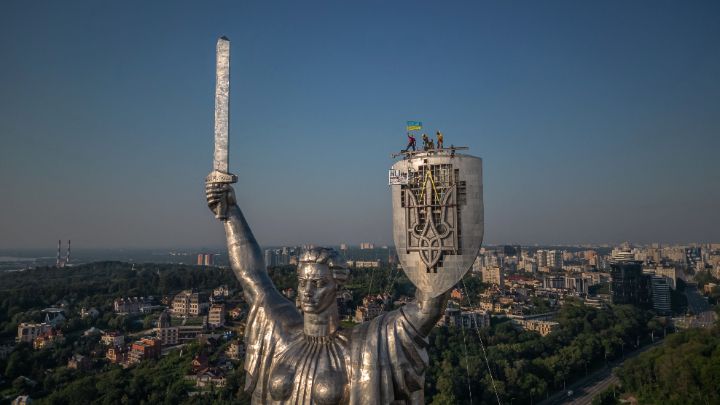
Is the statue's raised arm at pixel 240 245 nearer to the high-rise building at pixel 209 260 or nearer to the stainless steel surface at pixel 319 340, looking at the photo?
the stainless steel surface at pixel 319 340

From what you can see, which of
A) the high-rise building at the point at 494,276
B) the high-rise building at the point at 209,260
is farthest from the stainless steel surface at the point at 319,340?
the high-rise building at the point at 209,260

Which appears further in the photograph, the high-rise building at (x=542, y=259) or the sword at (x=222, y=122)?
the high-rise building at (x=542, y=259)

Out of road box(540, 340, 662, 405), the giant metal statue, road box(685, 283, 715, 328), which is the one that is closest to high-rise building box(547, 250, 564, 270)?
road box(685, 283, 715, 328)

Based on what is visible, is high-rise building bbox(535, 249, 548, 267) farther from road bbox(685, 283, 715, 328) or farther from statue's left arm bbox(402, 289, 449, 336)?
statue's left arm bbox(402, 289, 449, 336)

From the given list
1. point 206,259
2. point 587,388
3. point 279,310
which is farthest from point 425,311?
Result: point 206,259

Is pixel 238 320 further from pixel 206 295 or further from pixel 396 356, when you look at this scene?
pixel 396 356

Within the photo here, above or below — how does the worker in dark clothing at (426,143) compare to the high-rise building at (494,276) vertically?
above

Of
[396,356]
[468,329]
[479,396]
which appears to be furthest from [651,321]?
[396,356]
